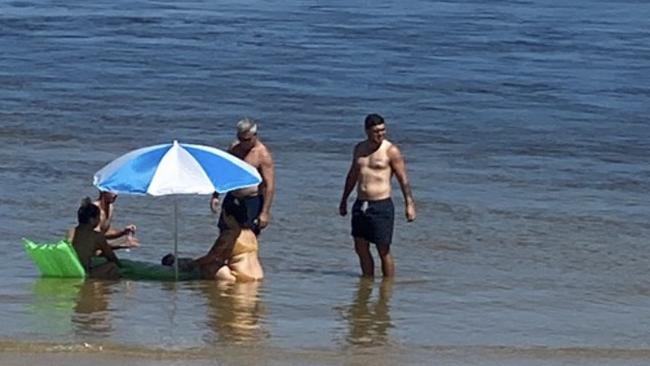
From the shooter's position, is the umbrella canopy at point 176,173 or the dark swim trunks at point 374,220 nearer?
the umbrella canopy at point 176,173

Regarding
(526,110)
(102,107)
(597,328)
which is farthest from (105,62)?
(597,328)

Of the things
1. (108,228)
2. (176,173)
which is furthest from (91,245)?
(176,173)

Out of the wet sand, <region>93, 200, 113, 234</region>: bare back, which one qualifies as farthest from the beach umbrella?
the wet sand

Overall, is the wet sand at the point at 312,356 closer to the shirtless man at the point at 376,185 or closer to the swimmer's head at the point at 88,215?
the shirtless man at the point at 376,185

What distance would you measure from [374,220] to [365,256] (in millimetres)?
464

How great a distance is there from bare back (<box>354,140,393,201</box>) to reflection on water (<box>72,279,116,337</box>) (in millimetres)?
1881

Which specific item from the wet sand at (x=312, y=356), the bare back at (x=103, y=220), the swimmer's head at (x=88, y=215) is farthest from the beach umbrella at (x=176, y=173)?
the wet sand at (x=312, y=356)

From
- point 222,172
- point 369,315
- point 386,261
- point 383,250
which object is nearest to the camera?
point 369,315

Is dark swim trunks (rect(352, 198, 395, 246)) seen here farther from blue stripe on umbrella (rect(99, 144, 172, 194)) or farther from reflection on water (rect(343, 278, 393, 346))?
blue stripe on umbrella (rect(99, 144, 172, 194))

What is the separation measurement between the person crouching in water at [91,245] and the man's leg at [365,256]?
1728 millimetres

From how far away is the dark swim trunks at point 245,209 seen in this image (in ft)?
40.8

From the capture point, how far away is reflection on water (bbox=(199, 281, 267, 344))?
10609mm

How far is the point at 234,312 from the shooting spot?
1142 cm

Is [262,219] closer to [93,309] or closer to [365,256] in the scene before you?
[365,256]
